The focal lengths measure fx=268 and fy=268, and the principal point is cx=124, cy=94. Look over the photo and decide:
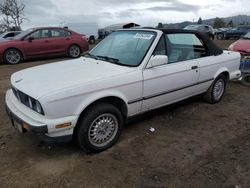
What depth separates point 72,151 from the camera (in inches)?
144

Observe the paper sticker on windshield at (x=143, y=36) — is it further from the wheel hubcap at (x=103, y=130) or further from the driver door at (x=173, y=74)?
the wheel hubcap at (x=103, y=130)

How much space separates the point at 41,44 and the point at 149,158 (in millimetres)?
9274

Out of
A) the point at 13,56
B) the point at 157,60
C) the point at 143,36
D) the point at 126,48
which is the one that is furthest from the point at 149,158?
the point at 13,56

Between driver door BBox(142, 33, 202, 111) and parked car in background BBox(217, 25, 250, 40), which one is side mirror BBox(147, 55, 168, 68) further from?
parked car in background BBox(217, 25, 250, 40)

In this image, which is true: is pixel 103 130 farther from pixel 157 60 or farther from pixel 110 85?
pixel 157 60

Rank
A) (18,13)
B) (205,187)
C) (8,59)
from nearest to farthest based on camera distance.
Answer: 1. (205,187)
2. (8,59)
3. (18,13)

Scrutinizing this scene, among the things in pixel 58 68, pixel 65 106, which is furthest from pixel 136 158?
pixel 58 68

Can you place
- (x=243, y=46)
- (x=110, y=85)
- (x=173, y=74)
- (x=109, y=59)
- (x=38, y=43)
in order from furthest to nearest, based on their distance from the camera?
1. (x=38, y=43)
2. (x=243, y=46)
3. (x=173, y=74)
4. (x=109, y=59)
5. (x=110, y=85)

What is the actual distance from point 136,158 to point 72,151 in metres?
0.89

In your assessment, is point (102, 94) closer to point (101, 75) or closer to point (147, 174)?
point (101, 75)

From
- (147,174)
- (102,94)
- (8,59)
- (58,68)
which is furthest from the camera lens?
(8,59)

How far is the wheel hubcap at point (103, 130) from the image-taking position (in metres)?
3.51

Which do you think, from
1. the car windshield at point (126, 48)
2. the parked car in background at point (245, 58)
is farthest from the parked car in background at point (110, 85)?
the parked car in background at point (245, 58)

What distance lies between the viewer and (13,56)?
10891mm
